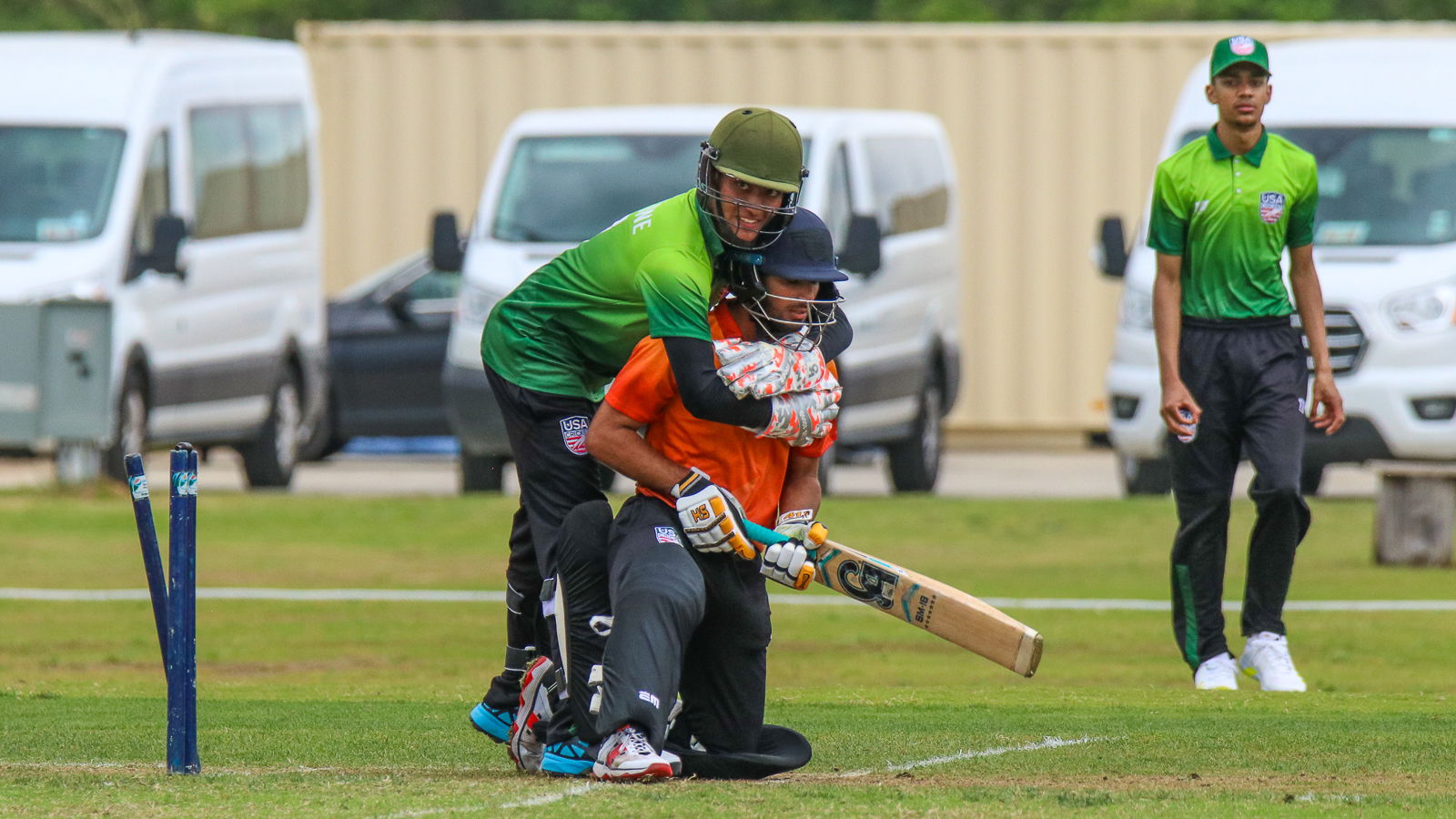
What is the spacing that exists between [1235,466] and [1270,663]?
28.4 inches

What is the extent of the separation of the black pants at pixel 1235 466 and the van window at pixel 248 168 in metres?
9.30

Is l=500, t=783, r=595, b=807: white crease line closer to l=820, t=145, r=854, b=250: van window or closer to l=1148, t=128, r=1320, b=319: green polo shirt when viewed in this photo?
l=1148, t=128, r=1320, b=319: green polo shirt

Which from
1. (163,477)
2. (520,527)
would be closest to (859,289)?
(163,477)

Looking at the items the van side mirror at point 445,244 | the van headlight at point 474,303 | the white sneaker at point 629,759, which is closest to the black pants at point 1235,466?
the white sneaker at point 629,759

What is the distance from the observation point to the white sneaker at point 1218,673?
942 cm

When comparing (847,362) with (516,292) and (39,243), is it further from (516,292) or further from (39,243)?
(516,292)

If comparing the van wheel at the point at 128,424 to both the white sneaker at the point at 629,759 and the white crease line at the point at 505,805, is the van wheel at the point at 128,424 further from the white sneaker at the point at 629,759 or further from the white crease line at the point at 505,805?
the white crease line at the point at 505,805

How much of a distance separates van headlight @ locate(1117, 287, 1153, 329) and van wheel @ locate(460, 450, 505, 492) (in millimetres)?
4360

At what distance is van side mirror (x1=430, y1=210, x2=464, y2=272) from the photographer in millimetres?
15461

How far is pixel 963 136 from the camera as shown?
22297mm

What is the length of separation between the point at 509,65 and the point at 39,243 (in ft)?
22.6

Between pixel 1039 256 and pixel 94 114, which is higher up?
pixel 94 114

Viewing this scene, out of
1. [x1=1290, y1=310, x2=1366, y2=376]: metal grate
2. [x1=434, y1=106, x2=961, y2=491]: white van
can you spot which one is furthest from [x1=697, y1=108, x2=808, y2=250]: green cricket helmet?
[x1=1290, y1=310, x2=1366, y2=376]: metal grate

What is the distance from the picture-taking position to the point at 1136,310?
15203 mm
